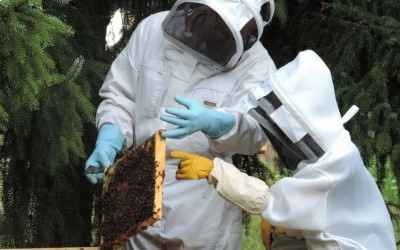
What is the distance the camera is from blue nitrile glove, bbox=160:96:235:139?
287cm

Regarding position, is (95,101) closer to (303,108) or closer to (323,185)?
(303,108)

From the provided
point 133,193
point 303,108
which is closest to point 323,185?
point 303,108

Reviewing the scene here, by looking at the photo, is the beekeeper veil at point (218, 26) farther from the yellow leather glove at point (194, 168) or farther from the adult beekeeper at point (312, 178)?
the yellow leather glove at point (194, 168)

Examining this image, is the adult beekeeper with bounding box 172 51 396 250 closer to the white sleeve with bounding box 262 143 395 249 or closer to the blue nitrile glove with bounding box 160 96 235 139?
the white sleeve with bounding box 262 143 395 249

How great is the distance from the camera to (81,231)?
4684 millimetres

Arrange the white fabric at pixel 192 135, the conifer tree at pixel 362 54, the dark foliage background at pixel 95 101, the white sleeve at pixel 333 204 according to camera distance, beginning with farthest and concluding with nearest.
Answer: the conifer tree at pixel 362 54
the dark foliage background at pixel 95 101
the white fabric at pixel 192 135
the white sleeve at pixel 333 204

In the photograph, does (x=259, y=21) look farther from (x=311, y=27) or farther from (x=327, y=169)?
(x=311, y=27)

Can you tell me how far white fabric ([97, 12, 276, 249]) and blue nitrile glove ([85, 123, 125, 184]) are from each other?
0.24 feet

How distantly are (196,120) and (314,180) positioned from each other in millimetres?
549

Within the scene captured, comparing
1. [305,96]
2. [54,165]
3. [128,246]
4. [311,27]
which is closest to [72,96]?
[54,165]

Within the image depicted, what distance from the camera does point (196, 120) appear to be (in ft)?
9.53

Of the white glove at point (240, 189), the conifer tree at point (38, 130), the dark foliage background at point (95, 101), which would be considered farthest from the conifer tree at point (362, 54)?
the white glove at point (240, 189)

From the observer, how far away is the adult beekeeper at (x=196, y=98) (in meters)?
3.13

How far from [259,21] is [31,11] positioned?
0.93m
